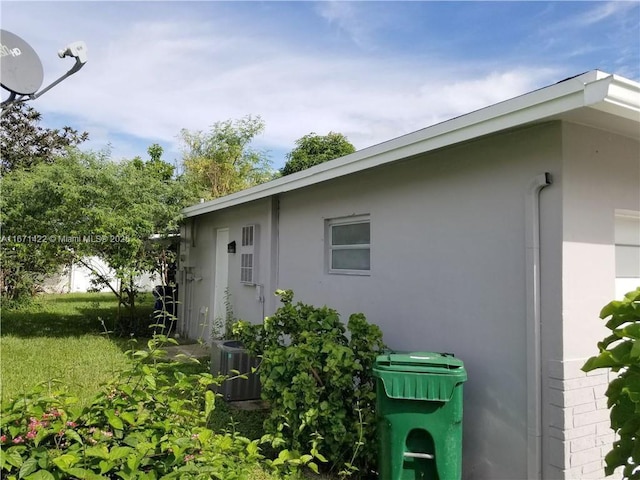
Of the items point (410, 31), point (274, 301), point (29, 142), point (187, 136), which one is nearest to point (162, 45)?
point (410, 31)

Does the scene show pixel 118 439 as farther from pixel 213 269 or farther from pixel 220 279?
pixel 213 269

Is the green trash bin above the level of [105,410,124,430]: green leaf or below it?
below

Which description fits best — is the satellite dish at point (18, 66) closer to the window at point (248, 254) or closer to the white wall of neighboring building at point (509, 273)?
the white wall of neighboring building at point (509, 273)

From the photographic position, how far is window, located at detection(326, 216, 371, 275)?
18.1 feet

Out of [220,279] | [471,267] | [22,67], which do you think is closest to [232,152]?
[220,279]

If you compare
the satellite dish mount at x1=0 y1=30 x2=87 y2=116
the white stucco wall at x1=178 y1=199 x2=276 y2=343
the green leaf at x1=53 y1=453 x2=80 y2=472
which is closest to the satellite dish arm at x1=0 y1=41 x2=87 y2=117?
the satellite dish mount at x1=0 y1=30 x2=87 y2=116

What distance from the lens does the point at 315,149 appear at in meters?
21.0

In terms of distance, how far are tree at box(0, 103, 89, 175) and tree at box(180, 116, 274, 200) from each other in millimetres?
6234

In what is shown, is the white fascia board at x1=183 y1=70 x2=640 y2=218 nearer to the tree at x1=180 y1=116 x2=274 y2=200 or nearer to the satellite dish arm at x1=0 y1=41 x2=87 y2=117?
the satellite dish arm at x1=0 y1=41 x2=87 y2=117

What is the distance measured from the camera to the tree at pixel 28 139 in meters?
21.5

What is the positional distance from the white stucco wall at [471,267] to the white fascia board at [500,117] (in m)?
0.38

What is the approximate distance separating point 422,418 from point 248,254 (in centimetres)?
543

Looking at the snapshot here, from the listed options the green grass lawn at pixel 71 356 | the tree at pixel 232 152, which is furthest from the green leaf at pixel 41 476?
the tree at pixel 232 152

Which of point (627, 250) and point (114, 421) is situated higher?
point (627, 250)
